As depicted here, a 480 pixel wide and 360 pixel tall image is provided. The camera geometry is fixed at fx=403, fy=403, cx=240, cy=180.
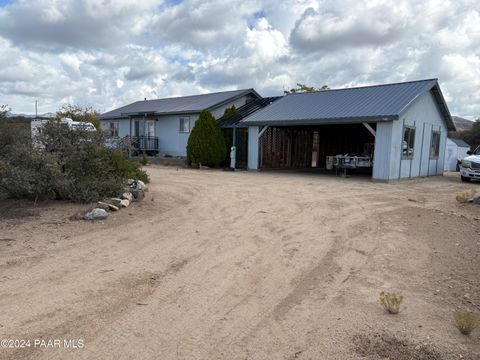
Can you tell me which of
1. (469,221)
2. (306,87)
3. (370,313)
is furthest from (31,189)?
(306,87)

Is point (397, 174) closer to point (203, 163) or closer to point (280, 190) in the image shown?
point (280, 190)

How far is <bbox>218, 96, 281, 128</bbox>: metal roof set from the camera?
21828mm

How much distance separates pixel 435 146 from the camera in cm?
2072

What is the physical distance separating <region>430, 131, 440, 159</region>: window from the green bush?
1071cm

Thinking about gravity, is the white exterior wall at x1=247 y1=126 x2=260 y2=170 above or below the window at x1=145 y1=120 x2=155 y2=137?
below

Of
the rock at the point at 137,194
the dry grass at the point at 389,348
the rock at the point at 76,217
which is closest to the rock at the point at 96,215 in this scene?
the rock at the point at 76,217

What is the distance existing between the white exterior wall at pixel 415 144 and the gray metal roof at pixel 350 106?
0.45m

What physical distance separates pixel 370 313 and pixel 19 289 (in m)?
3.57

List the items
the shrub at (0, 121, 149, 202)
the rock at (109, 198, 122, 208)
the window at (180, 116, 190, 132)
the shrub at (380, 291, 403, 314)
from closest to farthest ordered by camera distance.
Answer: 1. the shrub at (380, 291, 403, 314)
2. the shrub at (0, 121, 149, 202)
3. the rock at (109, 198, 122, 208)
4. the window at (180, 116, 190, 132)

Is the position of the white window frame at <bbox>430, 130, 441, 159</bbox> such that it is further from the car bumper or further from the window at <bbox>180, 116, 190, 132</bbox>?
the window at <bbox>180, 116, 190, 132</bbox>

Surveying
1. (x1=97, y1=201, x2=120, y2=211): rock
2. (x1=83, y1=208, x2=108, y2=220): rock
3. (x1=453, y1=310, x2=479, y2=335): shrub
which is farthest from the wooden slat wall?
(x1=453, y1=310, x2=479, y2=335): shrub

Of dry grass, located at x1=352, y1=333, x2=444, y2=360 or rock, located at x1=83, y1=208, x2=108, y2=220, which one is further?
rock, located at x1=83, y1=208, x2=108, y2=220

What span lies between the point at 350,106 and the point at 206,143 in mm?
7527

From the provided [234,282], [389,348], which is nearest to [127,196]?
[234,282]
